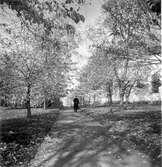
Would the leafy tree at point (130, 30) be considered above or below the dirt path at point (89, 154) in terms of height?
above

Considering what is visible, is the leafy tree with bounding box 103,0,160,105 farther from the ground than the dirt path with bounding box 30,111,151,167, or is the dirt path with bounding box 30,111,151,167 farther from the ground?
the leafy tree with bounding box 103,0,160,105

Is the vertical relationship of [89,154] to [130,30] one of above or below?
below

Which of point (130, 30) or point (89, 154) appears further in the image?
point (130, 30)

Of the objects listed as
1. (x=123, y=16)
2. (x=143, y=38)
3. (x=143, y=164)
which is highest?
(x=123, y=16)

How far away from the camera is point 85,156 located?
7.30 meters

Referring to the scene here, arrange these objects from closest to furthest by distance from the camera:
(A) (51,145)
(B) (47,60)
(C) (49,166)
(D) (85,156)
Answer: (C) (49,166) < (D) (85,156) < (A) (51,145) < (B) (47,60)

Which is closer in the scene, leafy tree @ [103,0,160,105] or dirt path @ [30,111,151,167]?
dirt path @ [30,111,151,167]

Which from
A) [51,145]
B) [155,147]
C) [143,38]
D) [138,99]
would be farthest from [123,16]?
[138,99]

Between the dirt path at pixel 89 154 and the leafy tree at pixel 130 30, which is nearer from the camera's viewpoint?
the dirt path at pixel 89 154

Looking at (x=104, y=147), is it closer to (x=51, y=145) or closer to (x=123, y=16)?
(x=51, y=145)

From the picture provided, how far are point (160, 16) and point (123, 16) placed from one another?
6.88ft

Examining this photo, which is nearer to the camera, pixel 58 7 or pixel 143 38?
pixel 58 7

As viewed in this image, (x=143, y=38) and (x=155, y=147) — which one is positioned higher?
(x=143, y=38)

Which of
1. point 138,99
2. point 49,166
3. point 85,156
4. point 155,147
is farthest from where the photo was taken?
point 138,99
